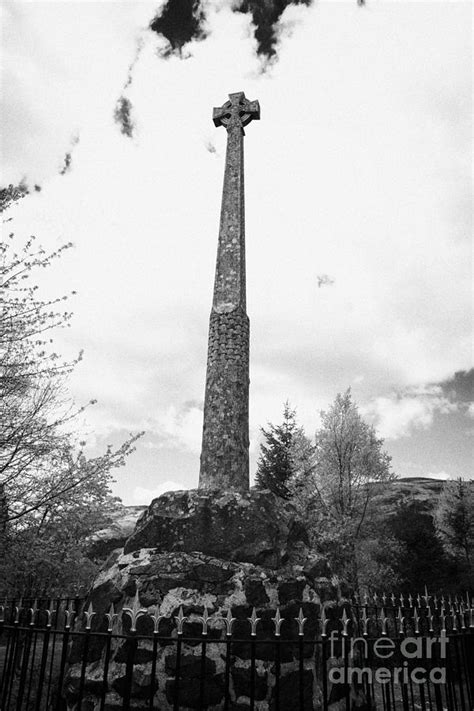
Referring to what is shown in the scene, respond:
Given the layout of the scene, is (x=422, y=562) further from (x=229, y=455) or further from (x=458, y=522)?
(x=229, y=455)

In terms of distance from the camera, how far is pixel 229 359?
10.1 meters

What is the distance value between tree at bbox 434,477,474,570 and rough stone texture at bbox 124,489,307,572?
23.2 metres

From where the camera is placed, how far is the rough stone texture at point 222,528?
279 inches

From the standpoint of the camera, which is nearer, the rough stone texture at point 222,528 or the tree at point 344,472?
the rough stone texture at point 222,528

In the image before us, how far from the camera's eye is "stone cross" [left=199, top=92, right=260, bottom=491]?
930 cm

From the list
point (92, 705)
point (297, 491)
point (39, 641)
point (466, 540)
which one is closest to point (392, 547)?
point (297, 491)

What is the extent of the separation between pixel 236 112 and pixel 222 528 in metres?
11.4

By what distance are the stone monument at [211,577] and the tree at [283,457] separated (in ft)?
51.2

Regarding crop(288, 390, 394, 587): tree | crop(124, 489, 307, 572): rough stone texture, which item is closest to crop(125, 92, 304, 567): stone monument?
crop(124, 489, 307, 572): rough stone texture

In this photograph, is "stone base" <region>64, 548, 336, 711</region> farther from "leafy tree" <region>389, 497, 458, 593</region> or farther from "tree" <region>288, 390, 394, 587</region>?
"leafy tree" <region>389, 497, 458, 593</region>

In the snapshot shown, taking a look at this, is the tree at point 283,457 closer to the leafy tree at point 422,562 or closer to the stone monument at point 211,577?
the leafy tree at point 422,562

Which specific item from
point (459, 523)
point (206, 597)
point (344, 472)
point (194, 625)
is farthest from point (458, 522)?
point (194, 625)

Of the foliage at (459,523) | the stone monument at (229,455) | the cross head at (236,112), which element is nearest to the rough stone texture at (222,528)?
the stone monument at (229,455)

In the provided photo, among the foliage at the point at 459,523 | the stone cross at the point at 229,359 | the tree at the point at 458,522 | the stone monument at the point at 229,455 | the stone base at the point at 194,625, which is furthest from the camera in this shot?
the tree at the point at 458,522
